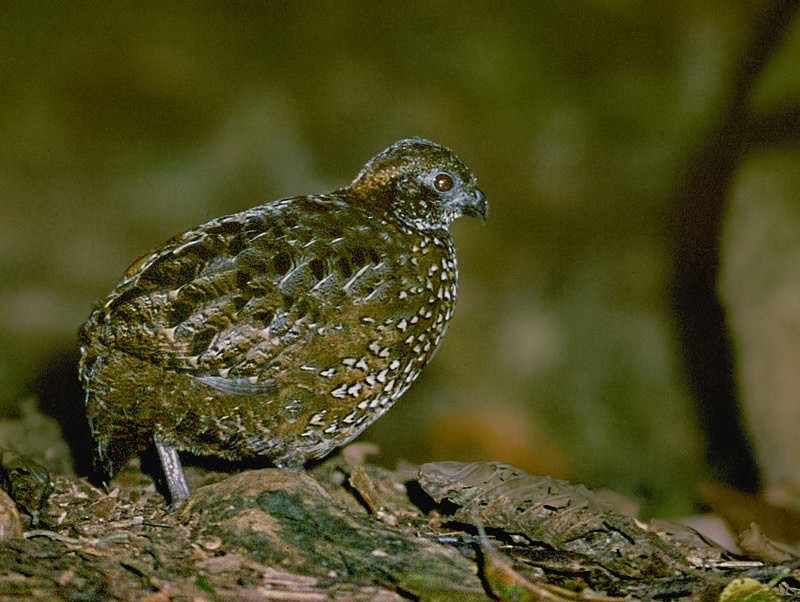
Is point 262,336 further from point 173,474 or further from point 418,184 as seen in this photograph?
point 418,184

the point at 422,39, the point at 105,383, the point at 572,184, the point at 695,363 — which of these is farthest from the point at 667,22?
the point at 105,383

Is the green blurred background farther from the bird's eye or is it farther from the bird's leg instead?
the bird's leg

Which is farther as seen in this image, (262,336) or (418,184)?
(418,184)

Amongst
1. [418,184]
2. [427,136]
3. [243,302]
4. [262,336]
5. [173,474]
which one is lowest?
[173,474]

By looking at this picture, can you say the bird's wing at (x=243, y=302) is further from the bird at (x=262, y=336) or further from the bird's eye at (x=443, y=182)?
the bird's eye at (x=443, y=182)

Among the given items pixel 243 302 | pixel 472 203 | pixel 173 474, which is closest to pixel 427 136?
pixel 472 203

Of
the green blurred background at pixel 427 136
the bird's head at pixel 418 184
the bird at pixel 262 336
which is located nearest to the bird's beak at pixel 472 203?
the bird's head at pixel 418 184
